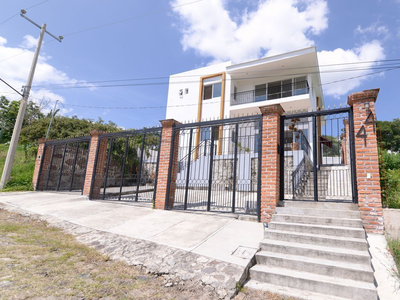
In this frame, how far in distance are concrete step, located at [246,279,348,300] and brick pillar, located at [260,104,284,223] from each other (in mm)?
2050

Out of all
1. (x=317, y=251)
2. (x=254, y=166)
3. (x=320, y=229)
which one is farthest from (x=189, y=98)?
(x=317, y=251)

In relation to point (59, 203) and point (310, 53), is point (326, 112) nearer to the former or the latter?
point (59, 203)

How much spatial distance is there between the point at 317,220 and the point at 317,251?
970 mm

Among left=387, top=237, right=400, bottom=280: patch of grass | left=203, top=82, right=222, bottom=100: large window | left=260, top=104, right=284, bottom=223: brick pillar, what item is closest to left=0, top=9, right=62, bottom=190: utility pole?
left=203, top=82, right=222, bottom=100: large window

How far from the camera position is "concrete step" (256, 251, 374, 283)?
267cm

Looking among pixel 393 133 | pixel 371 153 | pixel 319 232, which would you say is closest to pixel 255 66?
pixel 371 153

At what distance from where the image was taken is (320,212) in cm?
421

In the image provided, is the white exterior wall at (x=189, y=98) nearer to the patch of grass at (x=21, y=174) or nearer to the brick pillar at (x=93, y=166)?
the brick pillar at (x=93, y=166)

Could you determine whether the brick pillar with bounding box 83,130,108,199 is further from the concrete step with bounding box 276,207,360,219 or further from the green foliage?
the green foliage

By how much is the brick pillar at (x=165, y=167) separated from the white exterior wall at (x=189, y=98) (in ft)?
35.2

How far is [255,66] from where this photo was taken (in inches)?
619

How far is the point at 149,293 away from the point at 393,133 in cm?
3937

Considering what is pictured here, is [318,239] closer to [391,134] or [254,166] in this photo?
[254,166]

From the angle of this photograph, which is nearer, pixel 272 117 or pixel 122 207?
pixel 272 117
